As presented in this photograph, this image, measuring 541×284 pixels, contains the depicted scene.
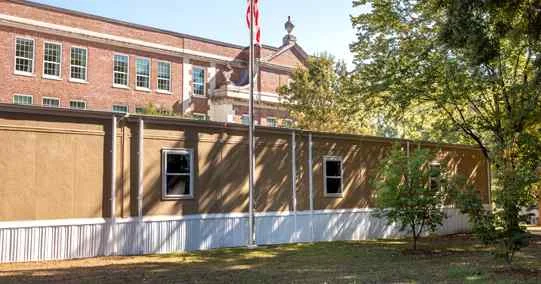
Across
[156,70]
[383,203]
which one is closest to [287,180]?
[383,203]

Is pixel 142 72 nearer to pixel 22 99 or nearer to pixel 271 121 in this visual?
pixel 22 99

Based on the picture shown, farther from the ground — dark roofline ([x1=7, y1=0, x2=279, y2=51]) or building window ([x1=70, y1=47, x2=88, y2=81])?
dark roofline ([x1=7, y1=0, x2=279, y2=51])

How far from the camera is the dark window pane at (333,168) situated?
66.5 ft

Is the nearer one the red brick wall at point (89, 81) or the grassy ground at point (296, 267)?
the grassy ground at point (296, 267)

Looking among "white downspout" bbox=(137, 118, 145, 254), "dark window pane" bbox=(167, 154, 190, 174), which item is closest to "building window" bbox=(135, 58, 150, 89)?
"dark window pane" bbox=(167, 154, 190, 174)

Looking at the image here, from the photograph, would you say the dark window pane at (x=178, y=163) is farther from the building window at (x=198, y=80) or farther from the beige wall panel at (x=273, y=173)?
the building window at (x=198, y=80)

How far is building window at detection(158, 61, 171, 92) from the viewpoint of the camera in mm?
39250

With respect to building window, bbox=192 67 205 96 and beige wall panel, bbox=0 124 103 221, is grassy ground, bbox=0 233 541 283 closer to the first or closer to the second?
beige wall panel, bbox=0 124 103 221

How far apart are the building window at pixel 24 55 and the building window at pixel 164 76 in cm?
850

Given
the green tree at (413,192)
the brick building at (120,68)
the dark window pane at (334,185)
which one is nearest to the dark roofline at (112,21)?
the brick building at (120,68)

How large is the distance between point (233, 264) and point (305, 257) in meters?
2.31

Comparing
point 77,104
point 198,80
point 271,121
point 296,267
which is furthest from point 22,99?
point 296,267

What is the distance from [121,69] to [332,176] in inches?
843

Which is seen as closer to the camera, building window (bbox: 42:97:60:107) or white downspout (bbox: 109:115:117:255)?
white downspout (bbox: 109:115:117:255)
